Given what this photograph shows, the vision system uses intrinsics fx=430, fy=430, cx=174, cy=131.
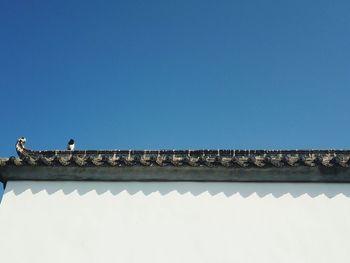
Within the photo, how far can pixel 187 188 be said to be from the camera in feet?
27.0

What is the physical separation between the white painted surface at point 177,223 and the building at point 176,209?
0.06ft

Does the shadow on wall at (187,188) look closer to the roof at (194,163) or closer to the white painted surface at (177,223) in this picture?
the white painted surface at (177,223)

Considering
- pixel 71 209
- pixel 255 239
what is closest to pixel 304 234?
pixel 255 239

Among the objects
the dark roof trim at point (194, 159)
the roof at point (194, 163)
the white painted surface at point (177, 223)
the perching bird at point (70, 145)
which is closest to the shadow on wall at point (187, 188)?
the white painted surface at point (177, 223)

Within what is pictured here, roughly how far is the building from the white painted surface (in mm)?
18

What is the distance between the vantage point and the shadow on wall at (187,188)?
7914 millimetres

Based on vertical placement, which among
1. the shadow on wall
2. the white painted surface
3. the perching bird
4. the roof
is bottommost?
the white painted surface

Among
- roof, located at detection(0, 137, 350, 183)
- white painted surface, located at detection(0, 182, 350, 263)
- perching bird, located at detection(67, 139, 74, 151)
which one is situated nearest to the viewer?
white painted surface, located at detection(0, 182, 350, 263)

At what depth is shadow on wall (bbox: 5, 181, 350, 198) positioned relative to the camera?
791cm

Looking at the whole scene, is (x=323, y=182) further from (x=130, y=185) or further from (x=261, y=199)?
(x=130, y=185)

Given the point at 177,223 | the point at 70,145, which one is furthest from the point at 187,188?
the point at 70,145

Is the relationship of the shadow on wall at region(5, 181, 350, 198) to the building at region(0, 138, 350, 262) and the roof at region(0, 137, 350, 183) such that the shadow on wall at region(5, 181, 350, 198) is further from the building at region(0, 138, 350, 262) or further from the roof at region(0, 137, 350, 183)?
the roof at region(0, 137, 350, 183)

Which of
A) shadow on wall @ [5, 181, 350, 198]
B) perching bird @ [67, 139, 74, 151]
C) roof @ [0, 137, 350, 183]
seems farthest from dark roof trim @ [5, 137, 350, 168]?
perching bird @ [67, 139, 74, 151]

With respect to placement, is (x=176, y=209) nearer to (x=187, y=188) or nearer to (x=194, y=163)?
(x=187, y=188)
